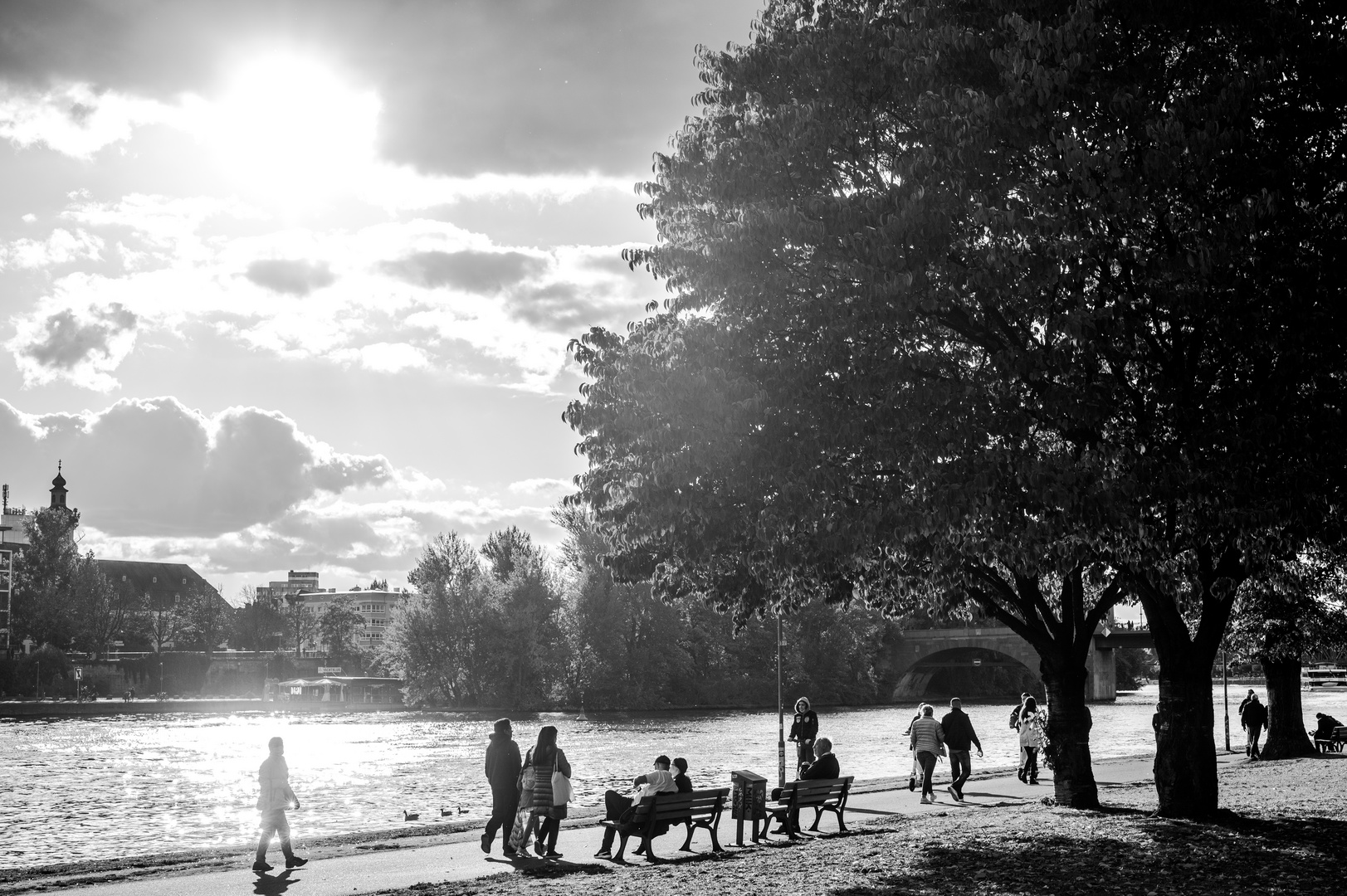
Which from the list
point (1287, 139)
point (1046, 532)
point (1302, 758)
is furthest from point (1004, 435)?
point (1302, 758)

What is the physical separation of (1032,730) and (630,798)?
12452 millimetres

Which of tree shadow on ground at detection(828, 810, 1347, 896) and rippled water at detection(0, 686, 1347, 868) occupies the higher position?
tree shadow on ground at detection(828, 810, 1347, 896)

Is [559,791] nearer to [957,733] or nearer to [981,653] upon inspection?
[957,733]

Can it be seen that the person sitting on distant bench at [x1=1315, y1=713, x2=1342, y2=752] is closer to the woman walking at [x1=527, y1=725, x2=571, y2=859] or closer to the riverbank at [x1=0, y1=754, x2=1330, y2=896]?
the riverbank at [x1=0, y1=754, x2=1330, y2=896]

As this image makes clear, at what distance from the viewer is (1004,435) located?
1507 cm

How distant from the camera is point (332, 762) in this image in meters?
49.6

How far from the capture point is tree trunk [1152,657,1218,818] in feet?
60.1

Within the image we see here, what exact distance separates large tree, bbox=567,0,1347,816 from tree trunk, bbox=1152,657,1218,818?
187cm

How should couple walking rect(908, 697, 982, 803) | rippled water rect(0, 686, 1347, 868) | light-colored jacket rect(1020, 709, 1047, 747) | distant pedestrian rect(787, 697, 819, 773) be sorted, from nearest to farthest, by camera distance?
couple walking rect(908, 697, 982, 803)
light-colored jacket rect(1020, 709, 1047, 747)
distant pedestrian rect(787, 697, 819, 773)
rippled water rect(0, 686, 1347, 868)

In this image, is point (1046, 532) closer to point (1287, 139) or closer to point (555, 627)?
point (1287, 139)

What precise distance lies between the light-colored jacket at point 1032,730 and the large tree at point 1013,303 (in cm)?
981

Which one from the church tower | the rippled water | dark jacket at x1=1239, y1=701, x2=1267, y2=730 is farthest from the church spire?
dark jacket at x1=1239, y1=701, x2=1267, y2=730

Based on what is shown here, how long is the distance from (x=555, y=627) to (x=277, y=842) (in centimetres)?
7101

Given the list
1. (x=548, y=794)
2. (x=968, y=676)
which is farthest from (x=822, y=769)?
(x=968, y=676)
